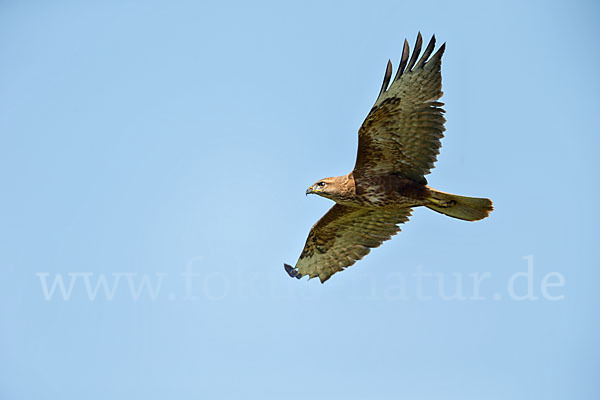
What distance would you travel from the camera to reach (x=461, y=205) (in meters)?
9.78

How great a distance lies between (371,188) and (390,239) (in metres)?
1.56

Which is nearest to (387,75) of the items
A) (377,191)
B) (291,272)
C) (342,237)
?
(377,191)

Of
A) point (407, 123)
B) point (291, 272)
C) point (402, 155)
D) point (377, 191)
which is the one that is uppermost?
point (407, 123)

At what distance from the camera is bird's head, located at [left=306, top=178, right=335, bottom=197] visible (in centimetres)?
1005

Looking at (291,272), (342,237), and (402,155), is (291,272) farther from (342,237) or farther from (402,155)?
(402,155)

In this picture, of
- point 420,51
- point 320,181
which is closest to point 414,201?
point 320,181

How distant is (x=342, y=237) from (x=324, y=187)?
1.69 metres

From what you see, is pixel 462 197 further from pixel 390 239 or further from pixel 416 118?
pixel 390 239

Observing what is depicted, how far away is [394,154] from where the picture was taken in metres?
9.89

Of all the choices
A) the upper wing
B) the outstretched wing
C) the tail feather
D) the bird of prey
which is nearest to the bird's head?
the bird of prey

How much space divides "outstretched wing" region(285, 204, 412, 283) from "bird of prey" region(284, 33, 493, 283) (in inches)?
1.5

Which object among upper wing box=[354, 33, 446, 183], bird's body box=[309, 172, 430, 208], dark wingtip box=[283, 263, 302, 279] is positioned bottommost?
dark wingtip box=[283, 263, 302, 279]

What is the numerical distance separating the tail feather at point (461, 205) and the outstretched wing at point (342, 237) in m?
1.04

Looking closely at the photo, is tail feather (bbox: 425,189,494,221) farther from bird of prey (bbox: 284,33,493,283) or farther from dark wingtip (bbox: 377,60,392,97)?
dark wingtip (bbox: 377,60,392,97)
